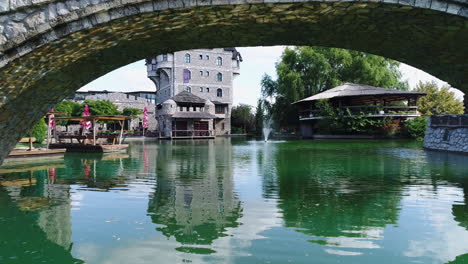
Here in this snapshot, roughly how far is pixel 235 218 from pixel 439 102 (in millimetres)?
36992

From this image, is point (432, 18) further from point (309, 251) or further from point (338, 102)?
point (338, 102)

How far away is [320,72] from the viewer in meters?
35.9

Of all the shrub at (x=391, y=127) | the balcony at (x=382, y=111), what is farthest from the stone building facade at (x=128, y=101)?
the shrub at (x=391, y=127)

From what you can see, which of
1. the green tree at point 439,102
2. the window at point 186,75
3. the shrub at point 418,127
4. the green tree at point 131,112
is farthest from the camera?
the window at point 186,75

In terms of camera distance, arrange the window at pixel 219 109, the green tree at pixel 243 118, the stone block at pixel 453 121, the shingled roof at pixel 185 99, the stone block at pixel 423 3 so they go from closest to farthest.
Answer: the stone block at pixel 423 3, the stone block at pixel 453 121, the shingled roof at pixel 185 99, the window at pixel 219 109, the green tree at pixel 243 118

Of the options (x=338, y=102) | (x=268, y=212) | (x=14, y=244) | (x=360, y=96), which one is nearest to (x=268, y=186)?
(x=268, y=212)

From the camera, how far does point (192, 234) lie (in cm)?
486

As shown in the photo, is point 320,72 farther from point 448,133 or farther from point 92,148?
point 92,148

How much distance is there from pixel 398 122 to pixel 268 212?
27.0m

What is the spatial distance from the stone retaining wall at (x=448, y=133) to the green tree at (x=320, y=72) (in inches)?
671

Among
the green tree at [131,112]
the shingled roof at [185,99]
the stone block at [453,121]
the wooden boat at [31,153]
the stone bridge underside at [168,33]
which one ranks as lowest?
the wooden boat at [31,153]

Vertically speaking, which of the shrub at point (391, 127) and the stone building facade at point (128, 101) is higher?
the stone building facade at point (128, 101)

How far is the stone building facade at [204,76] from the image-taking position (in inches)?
1801

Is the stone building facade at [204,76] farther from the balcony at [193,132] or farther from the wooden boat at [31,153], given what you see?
the wooden boat at [31,153]
